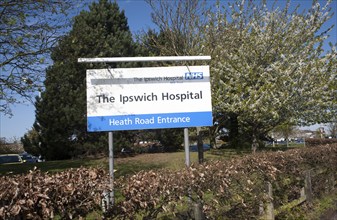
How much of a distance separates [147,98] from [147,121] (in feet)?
1.20

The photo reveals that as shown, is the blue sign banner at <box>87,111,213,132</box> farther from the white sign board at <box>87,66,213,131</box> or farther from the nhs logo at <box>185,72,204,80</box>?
the nhs logo at <box>185,72,204,80</box>

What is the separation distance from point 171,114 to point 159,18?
10.1 metres

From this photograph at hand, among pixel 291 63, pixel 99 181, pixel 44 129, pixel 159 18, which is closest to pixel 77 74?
pixel 44 129

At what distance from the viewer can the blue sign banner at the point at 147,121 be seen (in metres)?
5.12

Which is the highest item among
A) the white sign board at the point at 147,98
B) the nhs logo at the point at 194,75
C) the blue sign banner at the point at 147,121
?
the nhs logo at the point at 194,75

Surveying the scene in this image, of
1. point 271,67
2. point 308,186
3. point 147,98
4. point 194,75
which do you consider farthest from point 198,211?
point 271,67

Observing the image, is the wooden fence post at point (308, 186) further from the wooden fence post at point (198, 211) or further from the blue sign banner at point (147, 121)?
the wooden fence post at point (198, 211)

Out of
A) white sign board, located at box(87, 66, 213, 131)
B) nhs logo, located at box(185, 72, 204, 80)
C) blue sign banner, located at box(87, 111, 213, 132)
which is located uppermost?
nhs logo, located at box(185, 72, 204, 80)

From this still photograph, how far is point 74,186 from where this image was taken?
2723 millimetres

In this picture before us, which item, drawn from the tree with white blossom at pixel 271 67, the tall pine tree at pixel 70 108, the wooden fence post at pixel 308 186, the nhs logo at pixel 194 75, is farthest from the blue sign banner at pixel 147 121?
the tall pine tree at pixel 70 108

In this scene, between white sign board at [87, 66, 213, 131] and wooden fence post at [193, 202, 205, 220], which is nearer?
wooden fence post at [193, 202, 205, 220]

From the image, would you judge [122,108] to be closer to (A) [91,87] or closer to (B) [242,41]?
(A) [91,87]

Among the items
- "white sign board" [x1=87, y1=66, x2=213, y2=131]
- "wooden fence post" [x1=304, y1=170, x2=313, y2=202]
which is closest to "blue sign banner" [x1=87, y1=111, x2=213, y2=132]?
"white sign board" [x1=87, y1=66, x2=213, y2=131]

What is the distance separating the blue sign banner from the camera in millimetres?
5121
